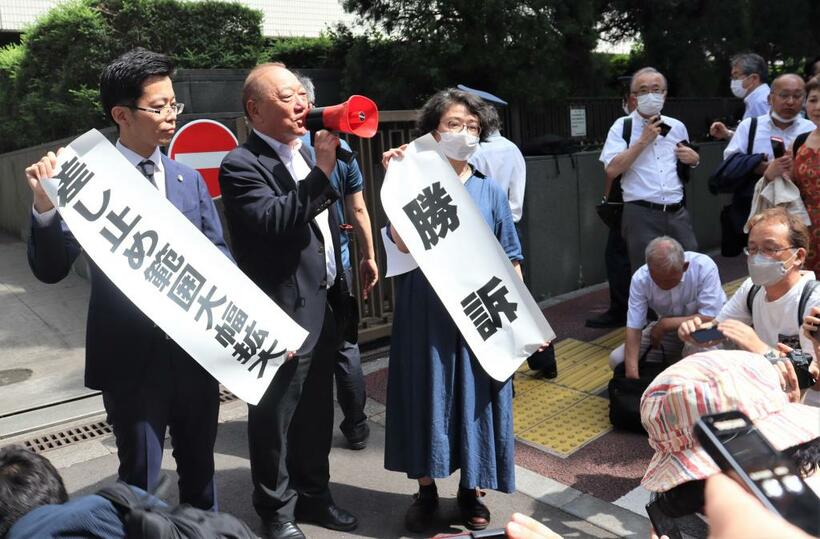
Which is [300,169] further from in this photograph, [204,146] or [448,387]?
[204,146]

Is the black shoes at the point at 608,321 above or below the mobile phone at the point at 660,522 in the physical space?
below

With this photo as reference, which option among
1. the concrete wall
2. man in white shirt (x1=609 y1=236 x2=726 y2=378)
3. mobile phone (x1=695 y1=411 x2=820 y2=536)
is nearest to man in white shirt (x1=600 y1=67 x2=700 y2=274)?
man in white shirt (x1=609 y1=236 x2=726 y2=378)

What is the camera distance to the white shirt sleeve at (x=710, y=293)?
421 centimetres

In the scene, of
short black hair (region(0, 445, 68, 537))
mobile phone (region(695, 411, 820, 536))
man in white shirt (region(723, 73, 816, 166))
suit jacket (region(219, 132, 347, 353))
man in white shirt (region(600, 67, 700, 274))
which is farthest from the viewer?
man in white shirt (region(600, 67, 700, 274))

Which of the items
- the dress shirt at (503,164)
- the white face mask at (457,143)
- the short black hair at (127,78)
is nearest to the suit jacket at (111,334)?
the short black hair at (127,78)

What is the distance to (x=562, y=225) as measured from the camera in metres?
7.19

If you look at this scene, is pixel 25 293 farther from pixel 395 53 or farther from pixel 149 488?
pixel 149 488

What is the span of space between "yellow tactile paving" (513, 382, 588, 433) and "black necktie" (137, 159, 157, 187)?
249cm

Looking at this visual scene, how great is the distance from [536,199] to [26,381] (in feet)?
14.4

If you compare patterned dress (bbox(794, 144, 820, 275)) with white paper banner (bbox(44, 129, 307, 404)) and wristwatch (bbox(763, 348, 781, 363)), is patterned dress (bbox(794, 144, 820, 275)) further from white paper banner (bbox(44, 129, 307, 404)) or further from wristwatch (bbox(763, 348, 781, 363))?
white paper banner (bbox(44, 129, 307, 404))

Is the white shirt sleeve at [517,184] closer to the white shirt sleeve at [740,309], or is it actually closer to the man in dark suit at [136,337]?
the white shirt sleeve at [740,309]

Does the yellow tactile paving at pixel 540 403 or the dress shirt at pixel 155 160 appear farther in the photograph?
the yellow tactile paving at pixel 540 403

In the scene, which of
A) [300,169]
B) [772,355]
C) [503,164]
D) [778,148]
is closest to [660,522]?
[772,355]

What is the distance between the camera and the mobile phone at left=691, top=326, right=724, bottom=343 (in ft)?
8.79
